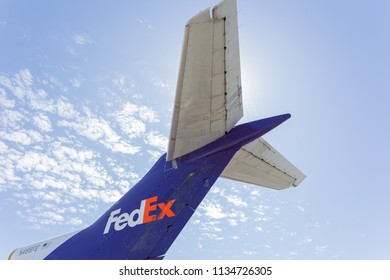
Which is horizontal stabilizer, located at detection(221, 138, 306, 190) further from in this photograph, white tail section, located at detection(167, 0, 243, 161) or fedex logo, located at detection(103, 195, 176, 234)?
fedex logo, located at detection(103, 195, 176, 234)

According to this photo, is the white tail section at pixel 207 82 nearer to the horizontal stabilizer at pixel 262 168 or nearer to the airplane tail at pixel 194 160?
the airplane tail at pixel 194 160

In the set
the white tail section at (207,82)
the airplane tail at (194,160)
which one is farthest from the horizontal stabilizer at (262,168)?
the white tail section at (207,82)

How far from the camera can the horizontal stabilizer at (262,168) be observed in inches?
268

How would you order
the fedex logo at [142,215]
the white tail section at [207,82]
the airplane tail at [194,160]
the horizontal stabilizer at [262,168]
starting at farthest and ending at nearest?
the horizontal stabilizer at [262,168] < the fedex logo at [142,215] < the airplane tail at [194,160] < the white tail section at [207,82]

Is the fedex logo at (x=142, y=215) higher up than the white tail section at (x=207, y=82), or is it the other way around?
the white tail section at (x=207, y=82)

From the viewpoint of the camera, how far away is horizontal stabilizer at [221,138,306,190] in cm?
680

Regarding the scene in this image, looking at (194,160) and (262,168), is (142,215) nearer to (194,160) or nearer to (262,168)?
(194,160)

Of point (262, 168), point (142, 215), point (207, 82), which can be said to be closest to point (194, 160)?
point (142, 215)

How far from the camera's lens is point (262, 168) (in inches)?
278

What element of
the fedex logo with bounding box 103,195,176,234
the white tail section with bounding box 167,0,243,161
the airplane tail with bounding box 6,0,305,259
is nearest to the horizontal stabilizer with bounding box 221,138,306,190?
the airplane tail with bounding box 6,0,305,259

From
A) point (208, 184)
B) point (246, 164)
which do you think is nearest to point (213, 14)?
point (208, 184)

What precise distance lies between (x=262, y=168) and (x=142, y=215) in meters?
2.72

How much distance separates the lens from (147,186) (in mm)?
6906

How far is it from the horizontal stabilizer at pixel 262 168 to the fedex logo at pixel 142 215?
1.73 meters
